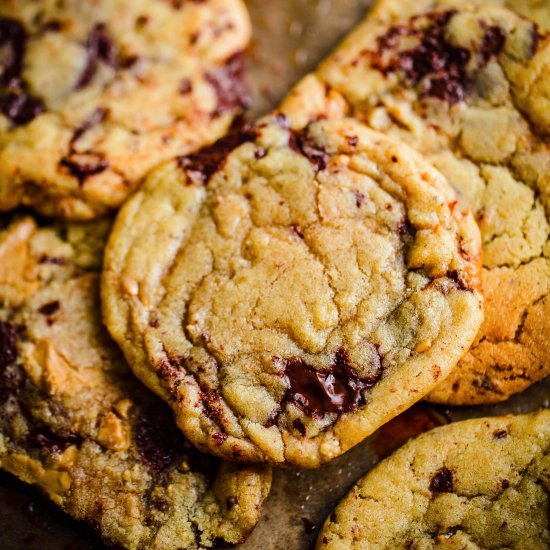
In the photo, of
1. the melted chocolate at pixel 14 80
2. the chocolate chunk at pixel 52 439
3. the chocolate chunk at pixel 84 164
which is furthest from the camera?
the melted chocolate at pixel 14 80

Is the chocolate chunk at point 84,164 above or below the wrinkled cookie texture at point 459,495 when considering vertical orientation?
above

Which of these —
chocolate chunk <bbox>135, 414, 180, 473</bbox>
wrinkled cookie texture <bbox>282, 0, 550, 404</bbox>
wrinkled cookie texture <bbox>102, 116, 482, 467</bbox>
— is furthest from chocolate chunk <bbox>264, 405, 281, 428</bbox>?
wrinkled cookie texture <bbox>282, 0, 550, 404</bbox>

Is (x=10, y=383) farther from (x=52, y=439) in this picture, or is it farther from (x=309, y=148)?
(x=309, y=148)

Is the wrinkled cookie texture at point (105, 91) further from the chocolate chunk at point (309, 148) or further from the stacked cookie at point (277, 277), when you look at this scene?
the chocolate chunk at point (309, 148)

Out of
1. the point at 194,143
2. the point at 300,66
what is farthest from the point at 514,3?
the point at 194,143

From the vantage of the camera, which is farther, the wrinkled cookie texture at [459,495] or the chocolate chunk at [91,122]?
the chocolate chunk at [91,122]

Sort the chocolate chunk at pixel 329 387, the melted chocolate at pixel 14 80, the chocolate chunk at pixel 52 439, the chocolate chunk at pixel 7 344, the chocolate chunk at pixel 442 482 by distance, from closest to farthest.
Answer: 1. the chocolate chunk at pixel 329 387
2. the chocolate chunk at pixel 442 482
3. the chocolate chunk at pixel 52 439
4. the chocolate chunk at pixel 7 344
5. the melted chocolate at pixel 14 80

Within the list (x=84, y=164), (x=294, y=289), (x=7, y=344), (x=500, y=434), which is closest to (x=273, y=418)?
(x=294, y=289)

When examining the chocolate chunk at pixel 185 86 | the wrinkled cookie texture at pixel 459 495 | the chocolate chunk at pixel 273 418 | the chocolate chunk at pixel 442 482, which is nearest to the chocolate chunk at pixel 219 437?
the chocolate chunk at pixel 273 418
